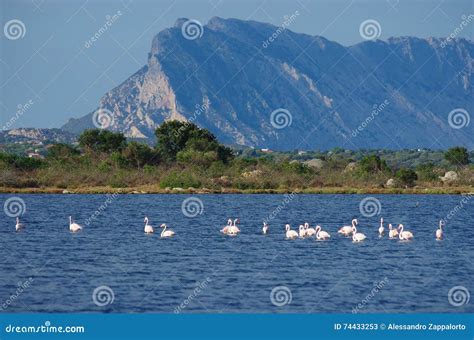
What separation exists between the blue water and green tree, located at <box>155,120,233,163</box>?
55934 millimetres

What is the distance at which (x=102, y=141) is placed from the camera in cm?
13012

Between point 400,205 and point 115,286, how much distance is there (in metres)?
57.0

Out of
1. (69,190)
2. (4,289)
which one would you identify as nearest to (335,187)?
(69,190)

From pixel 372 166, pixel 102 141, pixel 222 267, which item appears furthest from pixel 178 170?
pixel 222 267

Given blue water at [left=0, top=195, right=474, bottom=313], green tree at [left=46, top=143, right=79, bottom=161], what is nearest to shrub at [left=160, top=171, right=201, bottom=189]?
green tree at [left=46, top=143, right=79, bottom=161]

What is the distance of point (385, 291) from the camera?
3219 centimetres

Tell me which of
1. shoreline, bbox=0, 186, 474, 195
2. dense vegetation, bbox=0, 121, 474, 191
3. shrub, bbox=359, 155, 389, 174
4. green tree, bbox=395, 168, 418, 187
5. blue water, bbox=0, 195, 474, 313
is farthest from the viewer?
shrub, bbox=359, 155, 389, 174

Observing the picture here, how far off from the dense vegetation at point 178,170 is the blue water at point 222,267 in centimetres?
4062

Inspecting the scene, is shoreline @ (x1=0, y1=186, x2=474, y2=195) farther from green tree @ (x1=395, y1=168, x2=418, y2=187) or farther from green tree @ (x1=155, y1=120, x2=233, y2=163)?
green tree @ (x1=155, y1=120, x2=233, y2=163)

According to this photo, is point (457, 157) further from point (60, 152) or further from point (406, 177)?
point (60, 152)

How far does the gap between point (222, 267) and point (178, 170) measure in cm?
7494

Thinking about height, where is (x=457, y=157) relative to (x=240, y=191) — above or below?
above

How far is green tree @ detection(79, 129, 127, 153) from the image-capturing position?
422 feet

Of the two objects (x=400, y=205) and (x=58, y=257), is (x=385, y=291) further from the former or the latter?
(x=400, y=205)
